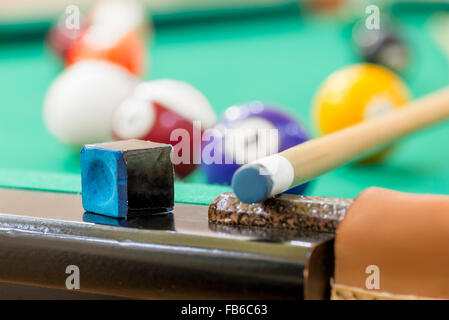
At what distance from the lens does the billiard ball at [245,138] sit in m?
1.37

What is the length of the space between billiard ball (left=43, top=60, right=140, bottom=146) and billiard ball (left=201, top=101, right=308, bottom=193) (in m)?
0.35

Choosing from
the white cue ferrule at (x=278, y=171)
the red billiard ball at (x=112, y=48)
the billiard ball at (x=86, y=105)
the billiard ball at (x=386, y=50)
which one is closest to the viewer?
the white cue ferrule at (x=278, y=171)

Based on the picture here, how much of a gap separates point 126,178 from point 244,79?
1.86 metres

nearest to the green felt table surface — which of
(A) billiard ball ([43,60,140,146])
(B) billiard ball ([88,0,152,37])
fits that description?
(A) billiard ball ([43,60,140,146])

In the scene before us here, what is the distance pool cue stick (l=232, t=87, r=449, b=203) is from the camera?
2.67ft

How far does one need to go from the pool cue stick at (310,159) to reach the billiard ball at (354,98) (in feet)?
1.09

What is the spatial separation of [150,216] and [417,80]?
203 centimetres

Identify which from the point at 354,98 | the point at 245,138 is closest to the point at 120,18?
the point at 354,98

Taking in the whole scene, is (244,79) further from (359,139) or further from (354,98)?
(359,139)

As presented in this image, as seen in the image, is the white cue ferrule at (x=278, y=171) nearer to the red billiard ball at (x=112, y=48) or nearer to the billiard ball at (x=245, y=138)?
the billiard ball at (x=245, y=138)

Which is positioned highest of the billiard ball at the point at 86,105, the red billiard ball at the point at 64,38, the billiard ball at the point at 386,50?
the red billiard ball at the point at 64,38

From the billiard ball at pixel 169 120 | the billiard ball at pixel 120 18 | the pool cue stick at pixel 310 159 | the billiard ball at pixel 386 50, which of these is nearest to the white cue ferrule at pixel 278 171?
the pool cue stick at pixel 310 159
